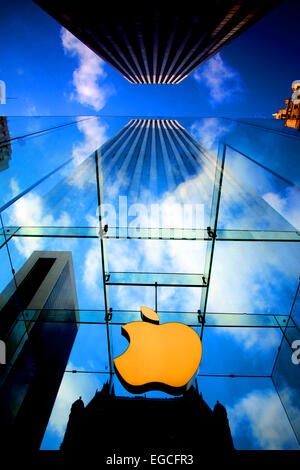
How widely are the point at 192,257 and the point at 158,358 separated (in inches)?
88.7

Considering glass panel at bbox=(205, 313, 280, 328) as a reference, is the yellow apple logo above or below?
above

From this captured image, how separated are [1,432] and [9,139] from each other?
220 inches

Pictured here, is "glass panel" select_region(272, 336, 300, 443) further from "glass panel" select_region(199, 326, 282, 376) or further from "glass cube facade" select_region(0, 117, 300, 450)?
"glass panel" select_region(199, 326, 282, 376)

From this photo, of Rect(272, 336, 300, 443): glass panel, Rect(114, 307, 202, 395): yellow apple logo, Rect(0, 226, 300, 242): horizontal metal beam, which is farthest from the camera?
Rect(272, 336, 300, 443): glass panel

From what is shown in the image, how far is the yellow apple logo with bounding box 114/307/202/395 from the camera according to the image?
203cm

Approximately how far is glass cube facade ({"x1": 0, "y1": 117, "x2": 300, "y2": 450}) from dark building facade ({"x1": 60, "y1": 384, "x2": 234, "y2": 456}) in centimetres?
47

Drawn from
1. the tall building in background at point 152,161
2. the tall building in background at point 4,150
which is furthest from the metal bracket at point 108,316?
the tall building in background at point 4,150

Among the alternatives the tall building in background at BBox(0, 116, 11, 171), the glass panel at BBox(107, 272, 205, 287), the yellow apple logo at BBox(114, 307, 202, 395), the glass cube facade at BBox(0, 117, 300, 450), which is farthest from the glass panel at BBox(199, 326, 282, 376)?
the tall building in background at BBox(0, 116, 11, 171)

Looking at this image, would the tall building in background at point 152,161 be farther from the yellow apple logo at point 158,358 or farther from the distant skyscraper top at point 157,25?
the distant skyscraper top at point 157,25

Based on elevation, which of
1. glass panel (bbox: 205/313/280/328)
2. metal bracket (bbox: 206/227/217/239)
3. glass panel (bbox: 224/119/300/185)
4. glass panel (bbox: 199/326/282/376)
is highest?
glass panel (bbox: 224/119/300/185)

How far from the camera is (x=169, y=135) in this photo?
27.1ft

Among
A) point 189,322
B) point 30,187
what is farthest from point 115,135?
point 189,322

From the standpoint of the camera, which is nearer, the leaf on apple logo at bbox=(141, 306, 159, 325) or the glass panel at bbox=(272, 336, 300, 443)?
the leaf on apple logo at bbox=(141, 306, 159, 325)

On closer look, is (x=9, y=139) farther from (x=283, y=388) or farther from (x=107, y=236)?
(x=283, y=388)
